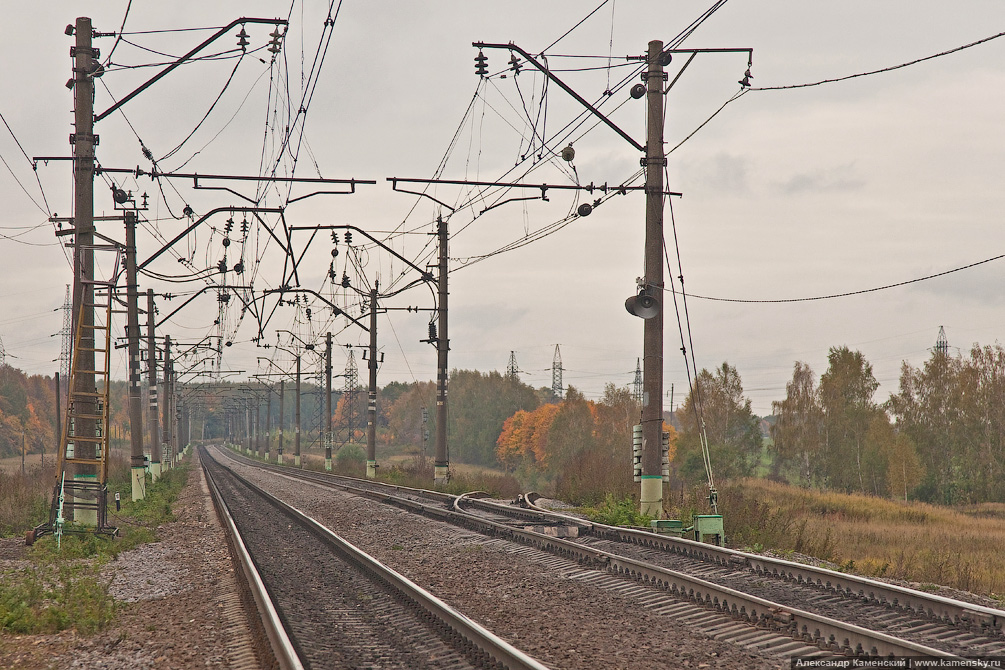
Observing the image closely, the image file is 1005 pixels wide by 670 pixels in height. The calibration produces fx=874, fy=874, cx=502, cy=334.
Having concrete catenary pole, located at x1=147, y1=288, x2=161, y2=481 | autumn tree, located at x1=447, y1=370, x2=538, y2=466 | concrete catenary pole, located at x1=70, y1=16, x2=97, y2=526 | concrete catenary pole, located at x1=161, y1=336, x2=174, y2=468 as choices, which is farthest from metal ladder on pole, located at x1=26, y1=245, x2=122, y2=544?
autumn tree, located at x1=447, y1=370, x2=538, y2=466

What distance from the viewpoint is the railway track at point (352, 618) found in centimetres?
805

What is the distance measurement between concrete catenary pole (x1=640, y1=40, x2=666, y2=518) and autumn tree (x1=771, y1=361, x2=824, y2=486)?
6896 cm

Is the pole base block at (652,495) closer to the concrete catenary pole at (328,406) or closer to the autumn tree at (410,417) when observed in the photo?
the concrete catenary pole at (328,406)

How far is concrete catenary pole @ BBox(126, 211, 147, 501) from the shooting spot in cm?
2911

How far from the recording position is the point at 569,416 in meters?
109

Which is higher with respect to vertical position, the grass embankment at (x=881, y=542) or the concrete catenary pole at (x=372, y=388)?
the concrete catenary pole at (x=372, y=388)

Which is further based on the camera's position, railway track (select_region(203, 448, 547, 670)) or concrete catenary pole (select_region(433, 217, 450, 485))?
concrete catenary pole (select_region(433, 217, 450, 485))

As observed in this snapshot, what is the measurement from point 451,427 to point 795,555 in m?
129

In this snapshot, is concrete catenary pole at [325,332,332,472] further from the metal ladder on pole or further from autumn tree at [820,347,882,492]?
autumn tree at [820,347,882,492]

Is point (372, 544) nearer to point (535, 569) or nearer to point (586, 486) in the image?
point (535, 569)

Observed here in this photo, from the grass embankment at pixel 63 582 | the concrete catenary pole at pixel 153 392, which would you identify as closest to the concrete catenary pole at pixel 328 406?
the concrete catenary pole at pixel 153 392

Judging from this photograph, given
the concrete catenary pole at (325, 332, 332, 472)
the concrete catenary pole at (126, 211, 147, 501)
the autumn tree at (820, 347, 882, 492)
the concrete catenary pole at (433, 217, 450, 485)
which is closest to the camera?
the concrete catenary pole at (126, 211, 147, 501)

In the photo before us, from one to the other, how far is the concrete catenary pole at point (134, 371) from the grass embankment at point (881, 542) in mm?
20238

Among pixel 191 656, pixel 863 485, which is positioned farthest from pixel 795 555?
pixel 863 485
